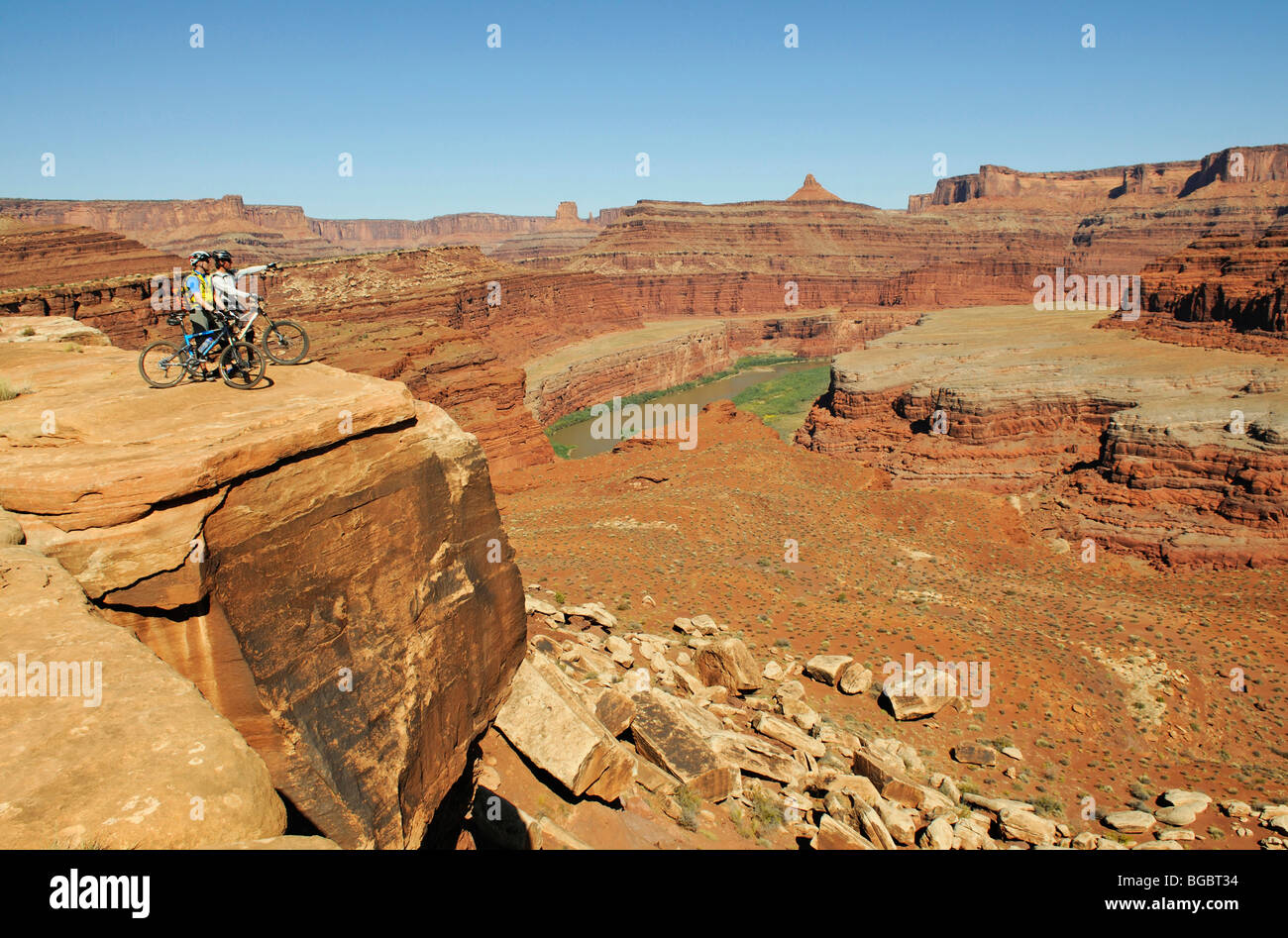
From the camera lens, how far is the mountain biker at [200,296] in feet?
25.6

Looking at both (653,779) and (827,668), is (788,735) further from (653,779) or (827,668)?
(653,779)

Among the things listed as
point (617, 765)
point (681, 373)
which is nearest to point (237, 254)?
point (681, 373)

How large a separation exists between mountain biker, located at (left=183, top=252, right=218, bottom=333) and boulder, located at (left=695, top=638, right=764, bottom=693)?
28.9 feet

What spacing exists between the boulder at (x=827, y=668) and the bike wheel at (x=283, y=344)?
9.86m

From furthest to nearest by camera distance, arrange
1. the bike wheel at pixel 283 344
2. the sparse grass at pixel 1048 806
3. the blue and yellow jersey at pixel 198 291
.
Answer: the sparse grass at pixel 1048 806 → the bike wheel at pixel 283 344 → the blue and yellow jersey at pixel 198 291

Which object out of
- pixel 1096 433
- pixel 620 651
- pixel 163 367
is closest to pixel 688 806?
pixel 620 651

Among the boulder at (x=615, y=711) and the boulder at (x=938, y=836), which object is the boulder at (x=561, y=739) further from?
the boulder at (x=938, y=836)

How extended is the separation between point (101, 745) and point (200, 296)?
5.97 m

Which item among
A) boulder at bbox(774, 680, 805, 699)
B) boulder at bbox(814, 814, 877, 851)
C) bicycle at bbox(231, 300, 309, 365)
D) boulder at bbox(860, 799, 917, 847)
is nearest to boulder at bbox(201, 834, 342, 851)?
bicycle at bbox(231, 300, 309, 365)

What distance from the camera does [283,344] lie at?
27.3 feet

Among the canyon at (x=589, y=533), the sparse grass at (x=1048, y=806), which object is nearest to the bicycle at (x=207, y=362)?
the canyon at (x=589, y=533)

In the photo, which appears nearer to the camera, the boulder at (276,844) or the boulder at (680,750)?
the boulder at (276,844)

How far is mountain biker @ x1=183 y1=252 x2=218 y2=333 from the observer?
7816mm

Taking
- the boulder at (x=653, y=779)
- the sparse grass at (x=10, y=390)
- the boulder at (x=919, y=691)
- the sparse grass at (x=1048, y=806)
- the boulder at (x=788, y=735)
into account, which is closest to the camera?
the sparse grass at (x=10, y=390)
